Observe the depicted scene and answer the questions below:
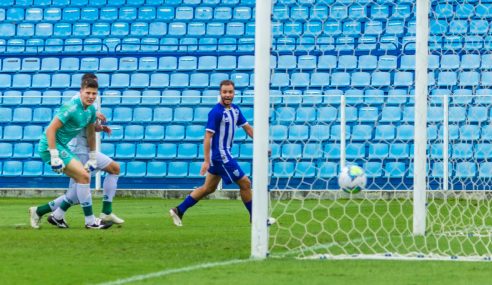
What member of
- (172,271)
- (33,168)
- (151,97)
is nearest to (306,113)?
(151,97)

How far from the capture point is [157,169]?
22.3 meters

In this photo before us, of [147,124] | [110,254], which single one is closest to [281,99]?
[147,124]

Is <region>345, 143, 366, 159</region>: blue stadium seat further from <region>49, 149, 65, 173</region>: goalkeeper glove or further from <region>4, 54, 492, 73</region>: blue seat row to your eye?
<region>49, 149, 65, 173</region>: goalkeeper glove

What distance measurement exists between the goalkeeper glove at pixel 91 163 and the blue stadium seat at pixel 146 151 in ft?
32.5

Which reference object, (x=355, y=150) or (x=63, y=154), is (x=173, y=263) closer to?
(x=63, y=154)

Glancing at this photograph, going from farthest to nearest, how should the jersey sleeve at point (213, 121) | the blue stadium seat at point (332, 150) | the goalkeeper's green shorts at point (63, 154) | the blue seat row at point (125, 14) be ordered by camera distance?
1. the blue seat row at point (125, 14)
2. the blue stadium seat at point (332, 150)
3. the jersey sleeve at point (213, 121)
4. the goalkeeper's green shorts at point (63, 154)

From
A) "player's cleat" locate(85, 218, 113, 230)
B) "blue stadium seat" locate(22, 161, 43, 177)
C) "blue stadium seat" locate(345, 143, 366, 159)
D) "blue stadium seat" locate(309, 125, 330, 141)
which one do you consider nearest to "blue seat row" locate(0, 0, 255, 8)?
"blue stadium seat" locate(22, 161, 43, 177)

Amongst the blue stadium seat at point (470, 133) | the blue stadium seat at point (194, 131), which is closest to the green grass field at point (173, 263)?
the blue stadium seat at point (470, 133)

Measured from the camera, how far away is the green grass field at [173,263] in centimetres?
740

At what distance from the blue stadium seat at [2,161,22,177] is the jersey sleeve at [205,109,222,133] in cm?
1082

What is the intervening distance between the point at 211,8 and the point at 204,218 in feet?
37.7

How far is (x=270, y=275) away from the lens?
7621 mm

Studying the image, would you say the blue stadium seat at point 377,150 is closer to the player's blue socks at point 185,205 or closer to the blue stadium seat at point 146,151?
the blue stadium seat at point 146,151

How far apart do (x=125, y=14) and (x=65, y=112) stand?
14.5 meters
